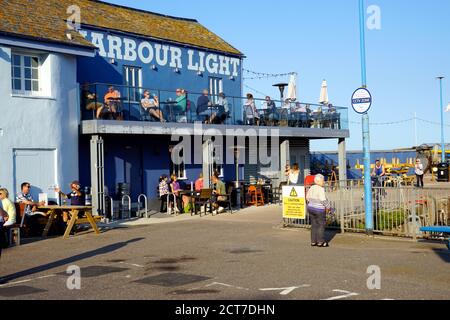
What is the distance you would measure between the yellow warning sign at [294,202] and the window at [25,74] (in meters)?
8.50

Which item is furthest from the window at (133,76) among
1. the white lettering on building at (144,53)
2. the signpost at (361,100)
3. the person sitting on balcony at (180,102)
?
the signpost at (361,100)

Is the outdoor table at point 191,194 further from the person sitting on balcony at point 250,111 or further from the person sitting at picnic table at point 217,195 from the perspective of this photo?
the person sitting on balcony at point 250,111

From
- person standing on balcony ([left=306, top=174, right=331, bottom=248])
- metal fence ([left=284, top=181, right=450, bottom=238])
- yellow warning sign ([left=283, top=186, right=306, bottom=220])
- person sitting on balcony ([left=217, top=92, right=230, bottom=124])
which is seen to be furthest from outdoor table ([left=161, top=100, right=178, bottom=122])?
person standing on balcony ([left=306, top=174, right=331, bottom=248])

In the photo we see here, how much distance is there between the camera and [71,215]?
17875mm

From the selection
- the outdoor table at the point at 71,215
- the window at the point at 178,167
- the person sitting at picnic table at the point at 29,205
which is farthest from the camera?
the window at the point at 178,167

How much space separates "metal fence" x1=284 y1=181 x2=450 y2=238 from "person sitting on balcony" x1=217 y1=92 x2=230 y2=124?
30.6ft

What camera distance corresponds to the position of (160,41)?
25.8 m

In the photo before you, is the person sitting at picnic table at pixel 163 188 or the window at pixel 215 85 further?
the window at pixel 215 85

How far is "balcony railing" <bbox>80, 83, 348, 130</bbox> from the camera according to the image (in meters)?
21.1

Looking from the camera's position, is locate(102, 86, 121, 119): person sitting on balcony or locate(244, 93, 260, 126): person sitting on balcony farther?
locate(244, 93, 260, 126): person sitting on balcony

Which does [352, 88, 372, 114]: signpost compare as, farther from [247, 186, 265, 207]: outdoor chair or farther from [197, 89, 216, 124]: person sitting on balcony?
[247, 186, 265, 207]: outdoor chair

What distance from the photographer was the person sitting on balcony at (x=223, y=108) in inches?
991
